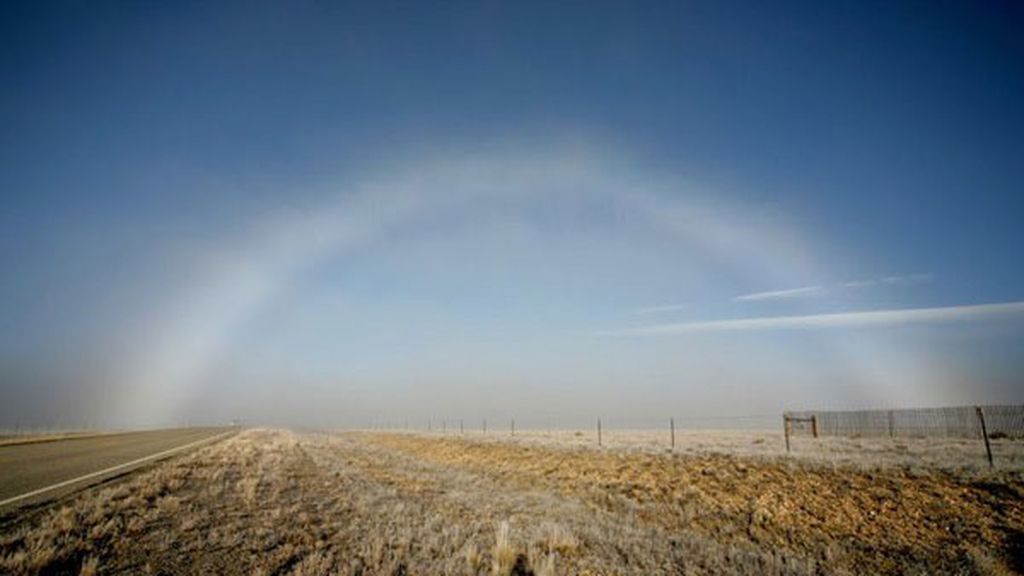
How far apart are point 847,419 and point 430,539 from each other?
47.3 meters

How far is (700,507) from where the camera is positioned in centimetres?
1445

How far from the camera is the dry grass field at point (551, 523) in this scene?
8352 mm

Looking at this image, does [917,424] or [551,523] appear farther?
[917,424]

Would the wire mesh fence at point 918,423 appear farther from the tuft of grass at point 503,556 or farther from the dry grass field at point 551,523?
the tuft of grass at point 503,556

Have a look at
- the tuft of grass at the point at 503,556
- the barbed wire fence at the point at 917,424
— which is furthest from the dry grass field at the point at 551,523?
the barbed wire fence at the point at 917,424

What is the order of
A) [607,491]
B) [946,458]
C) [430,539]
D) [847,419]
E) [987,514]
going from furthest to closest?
[847,419]
[946,458]
[607,491]
[987,514]
[430,539]

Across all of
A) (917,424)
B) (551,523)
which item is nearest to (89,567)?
(551,523)

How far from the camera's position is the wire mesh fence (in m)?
35.7

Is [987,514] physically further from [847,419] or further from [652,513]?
[847,419]

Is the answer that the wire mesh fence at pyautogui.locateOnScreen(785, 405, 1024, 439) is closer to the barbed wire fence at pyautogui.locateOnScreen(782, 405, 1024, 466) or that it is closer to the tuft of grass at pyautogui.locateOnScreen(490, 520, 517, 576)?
the barbed wire fence at pyautogui.locateOnScreen(782, 405, 1024, 466)

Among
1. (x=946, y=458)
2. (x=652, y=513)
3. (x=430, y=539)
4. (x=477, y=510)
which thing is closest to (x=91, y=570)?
(x=430, y=539)

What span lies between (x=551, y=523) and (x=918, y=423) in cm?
4431

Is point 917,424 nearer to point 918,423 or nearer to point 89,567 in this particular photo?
point 918,423

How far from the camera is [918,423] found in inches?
1604
